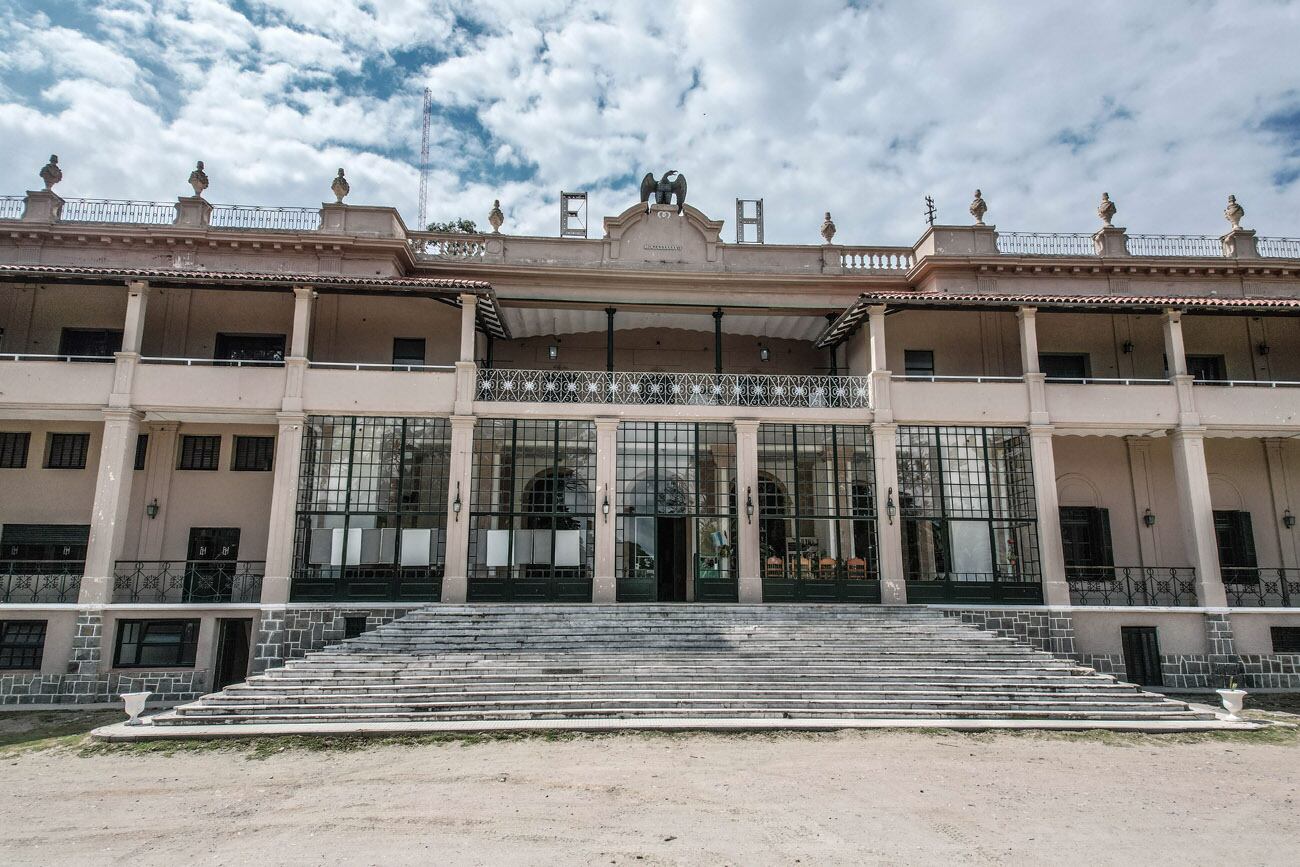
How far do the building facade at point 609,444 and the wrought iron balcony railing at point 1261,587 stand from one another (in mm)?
114

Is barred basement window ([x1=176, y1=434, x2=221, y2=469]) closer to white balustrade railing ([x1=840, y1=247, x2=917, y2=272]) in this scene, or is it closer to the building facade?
the building facade

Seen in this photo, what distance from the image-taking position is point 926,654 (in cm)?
1455

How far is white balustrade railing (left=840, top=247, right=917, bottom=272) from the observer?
21625 mm

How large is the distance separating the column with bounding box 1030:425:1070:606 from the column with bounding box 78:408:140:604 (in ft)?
68.1

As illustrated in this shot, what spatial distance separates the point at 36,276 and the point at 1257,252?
102ft

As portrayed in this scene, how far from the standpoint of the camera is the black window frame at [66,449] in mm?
18547

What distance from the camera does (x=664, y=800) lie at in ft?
28.5

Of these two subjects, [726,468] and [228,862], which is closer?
[228,862]

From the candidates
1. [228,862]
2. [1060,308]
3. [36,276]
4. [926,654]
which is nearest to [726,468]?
[926,654]

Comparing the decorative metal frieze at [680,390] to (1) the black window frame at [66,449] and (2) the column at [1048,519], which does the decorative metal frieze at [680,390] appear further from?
(1) the black window frame at [66,449]

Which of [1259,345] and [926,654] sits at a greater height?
[1259,345]

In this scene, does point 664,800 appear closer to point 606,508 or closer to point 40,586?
point 606,508

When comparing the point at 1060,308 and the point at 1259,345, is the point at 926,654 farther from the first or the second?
the point at 1259,345

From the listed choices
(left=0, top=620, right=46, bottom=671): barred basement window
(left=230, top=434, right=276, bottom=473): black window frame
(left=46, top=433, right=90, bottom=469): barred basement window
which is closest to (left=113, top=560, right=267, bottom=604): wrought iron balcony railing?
(left=0, top=620, right=46, bottom=671): barred basement window
